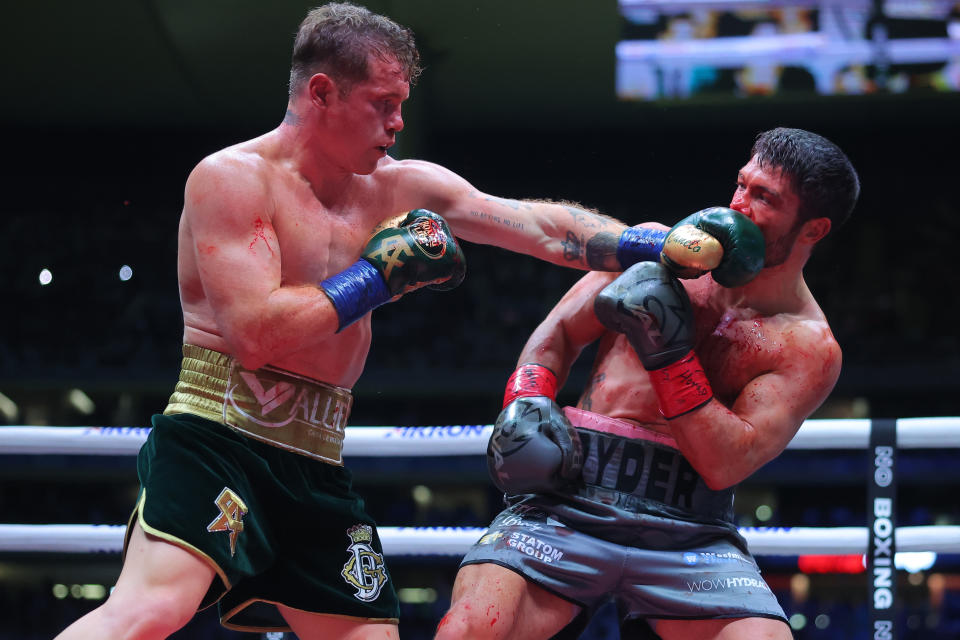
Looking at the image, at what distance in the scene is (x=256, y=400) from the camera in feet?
6.16

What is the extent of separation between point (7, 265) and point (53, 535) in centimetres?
751

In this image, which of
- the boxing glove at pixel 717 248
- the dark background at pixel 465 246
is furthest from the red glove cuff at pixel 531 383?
the dark background at pixel 465 246

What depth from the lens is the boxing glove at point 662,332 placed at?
6.42ft

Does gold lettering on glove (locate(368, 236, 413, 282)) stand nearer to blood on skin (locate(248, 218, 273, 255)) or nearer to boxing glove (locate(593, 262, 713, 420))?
blood on skin (locate(248, 218, 273, 255))

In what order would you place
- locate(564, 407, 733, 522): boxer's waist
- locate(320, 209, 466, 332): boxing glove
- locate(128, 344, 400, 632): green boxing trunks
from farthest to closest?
locate(564, 407, 733, 522): boxer's waist < locate(320, 209, 466, 332): boxing glove < locate(128, 344, 400, 632): green boxing trunks

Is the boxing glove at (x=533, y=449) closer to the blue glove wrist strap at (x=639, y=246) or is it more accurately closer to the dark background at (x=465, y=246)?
the blue glove wrist strap at (x=639, y=246)

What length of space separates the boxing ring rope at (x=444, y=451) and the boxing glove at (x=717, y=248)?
2.51ft

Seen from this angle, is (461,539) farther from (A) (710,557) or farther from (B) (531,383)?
(A) (710,557)

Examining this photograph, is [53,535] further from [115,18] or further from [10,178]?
[10,178]

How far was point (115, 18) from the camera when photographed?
6.82 metres

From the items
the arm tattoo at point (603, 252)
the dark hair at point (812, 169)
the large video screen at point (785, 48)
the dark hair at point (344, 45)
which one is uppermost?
the large video screen at point (785, 48)

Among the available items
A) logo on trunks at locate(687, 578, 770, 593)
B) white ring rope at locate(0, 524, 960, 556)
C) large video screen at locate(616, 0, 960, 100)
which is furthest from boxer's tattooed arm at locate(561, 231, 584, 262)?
large video screen at locate(616, 0, 960, 100)

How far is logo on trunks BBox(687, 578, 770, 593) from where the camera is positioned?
1.97 meters

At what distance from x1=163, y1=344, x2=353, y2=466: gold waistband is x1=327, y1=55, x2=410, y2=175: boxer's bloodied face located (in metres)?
0.46
